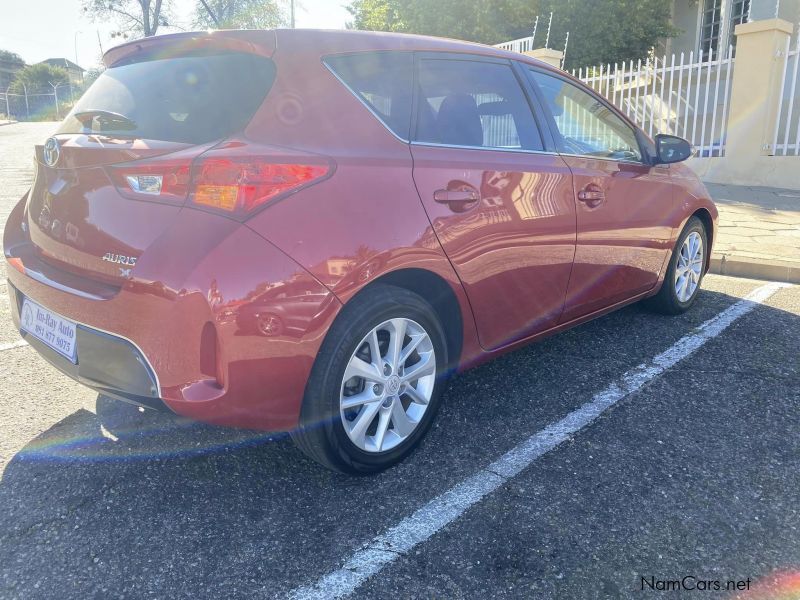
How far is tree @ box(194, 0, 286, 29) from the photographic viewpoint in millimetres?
21891

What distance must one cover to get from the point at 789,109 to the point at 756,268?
5.13 meters

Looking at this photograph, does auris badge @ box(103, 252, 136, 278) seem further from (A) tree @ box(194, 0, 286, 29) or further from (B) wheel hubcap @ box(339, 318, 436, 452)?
(A) tree @ box(194, 0, 286, 29)

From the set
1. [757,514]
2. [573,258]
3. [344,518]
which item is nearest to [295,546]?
[344,518]

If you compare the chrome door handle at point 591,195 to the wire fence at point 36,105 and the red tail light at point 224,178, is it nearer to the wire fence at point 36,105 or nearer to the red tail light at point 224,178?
the red tail light at point 224,178

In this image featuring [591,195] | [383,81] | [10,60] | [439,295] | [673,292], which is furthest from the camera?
[10,60]

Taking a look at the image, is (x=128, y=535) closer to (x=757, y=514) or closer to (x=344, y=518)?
(x=344, y=518)

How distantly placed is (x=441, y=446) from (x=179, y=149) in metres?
1.58

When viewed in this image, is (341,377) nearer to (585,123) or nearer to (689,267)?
(585,123)

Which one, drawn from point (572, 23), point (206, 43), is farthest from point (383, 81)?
point (572, 23)

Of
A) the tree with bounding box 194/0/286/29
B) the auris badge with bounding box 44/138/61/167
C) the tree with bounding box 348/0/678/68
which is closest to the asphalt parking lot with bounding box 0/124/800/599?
the auris badge with bounding box 44/138/61/167

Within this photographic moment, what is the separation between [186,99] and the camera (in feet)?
7.58

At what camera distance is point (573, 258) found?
3303 mm

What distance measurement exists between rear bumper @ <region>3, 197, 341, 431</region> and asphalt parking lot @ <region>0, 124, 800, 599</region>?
43 centimetres

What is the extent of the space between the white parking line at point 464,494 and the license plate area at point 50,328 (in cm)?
120
